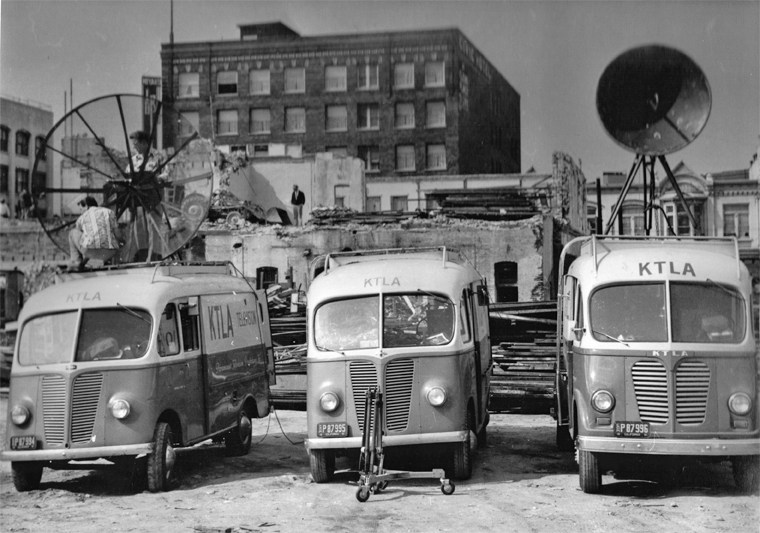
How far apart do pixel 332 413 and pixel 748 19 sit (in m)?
7.32

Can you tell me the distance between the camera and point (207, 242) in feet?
80.8

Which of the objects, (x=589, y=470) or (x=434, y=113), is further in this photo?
(x=434, y=113)

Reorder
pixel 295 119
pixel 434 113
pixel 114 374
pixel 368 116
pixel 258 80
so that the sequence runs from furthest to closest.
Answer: pixel 295 119
pixel 368 116
pixel 434 113
pixel 258 80
pixel 114 374

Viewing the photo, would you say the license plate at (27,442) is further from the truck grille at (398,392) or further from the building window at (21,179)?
the building window at (21,179)

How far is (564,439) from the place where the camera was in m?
12.0

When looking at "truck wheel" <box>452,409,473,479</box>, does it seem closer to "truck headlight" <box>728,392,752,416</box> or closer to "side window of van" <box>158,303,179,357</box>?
"truck headlight" <box>728,392,752,416</box>

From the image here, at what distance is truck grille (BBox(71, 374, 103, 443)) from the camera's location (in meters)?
9.38

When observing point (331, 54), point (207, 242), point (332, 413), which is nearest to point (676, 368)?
point (332, 413)

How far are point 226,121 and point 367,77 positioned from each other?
3.45 meters

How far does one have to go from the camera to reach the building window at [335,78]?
16.8 metres

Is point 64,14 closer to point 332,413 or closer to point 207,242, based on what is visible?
point 332,413

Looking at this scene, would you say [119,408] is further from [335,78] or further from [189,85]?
[335,78]

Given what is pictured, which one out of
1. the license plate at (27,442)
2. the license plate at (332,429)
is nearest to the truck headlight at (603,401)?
the license plate at (332,429)

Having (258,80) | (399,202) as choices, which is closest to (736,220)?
(258,80)
